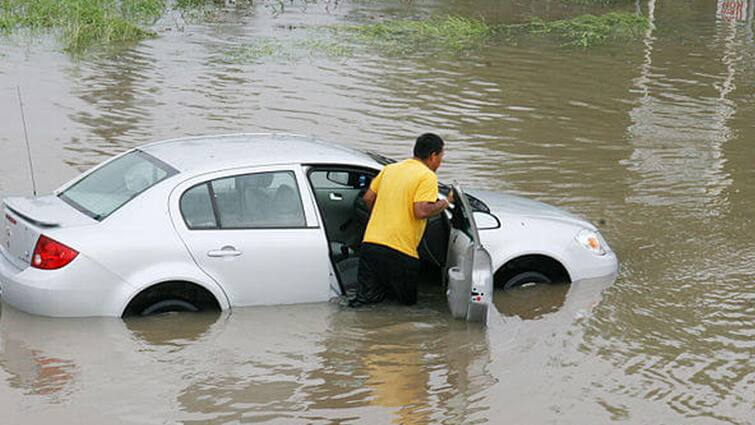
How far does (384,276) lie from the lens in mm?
8781

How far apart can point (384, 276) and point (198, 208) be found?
138cm

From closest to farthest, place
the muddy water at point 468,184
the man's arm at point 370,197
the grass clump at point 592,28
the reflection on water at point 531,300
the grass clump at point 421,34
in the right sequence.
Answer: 1. the muddy water at point 468,184
2. the man's arm at point 370,197
3. the reflection on water at point 531,300
4. the grass clump at point 421,34
5. the grass clump at point 592,28

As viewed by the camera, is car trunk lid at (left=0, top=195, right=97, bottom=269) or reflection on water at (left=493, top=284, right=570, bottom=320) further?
reflection on water at (left=493, top=284, right=570, bottom=320)

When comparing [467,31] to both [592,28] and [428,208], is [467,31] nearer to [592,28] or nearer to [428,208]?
[592,28]

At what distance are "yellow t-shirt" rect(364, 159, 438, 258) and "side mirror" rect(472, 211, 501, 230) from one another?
59 cm

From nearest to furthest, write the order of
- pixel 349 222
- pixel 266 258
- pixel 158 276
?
pixel 158 276, pixel 266 258, pixel 349 222

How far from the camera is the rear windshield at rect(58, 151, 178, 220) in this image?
27.9 feet

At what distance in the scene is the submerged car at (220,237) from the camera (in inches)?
321

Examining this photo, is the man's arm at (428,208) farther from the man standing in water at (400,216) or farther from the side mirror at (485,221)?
the side mirror at (485,221)

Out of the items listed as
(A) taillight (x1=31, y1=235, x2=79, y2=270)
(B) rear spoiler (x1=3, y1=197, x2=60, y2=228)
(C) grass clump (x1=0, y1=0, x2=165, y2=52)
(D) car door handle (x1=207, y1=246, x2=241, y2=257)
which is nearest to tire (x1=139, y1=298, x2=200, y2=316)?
(D) car door handle (x1=207, y1=246, x2=241, y2=257)

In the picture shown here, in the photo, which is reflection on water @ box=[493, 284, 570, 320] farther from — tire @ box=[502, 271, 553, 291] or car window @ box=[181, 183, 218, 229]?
car window @ box=[181, 183, 218, 229]

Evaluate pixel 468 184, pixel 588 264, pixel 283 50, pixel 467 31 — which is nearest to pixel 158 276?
pixel 588 264

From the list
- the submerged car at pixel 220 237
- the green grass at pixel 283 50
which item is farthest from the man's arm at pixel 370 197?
the green grass at pixel 283 50

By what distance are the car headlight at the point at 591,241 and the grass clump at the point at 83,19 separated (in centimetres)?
1486
